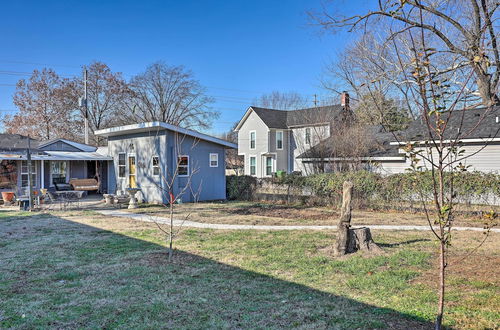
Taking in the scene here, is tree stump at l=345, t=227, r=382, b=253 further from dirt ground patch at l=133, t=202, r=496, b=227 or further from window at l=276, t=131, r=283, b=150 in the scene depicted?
window at l=276, t=131, r=283, b=150


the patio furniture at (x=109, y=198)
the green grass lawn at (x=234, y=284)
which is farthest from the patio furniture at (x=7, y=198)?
the green grass lawn at (x=234, y=284)

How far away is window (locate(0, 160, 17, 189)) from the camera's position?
682 inches

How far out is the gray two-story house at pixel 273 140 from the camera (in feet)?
98.0

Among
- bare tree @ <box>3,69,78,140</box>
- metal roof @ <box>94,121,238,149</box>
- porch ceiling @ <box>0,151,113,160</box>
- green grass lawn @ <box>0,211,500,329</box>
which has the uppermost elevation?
bare tree @ <box>3,69,78,140</box>

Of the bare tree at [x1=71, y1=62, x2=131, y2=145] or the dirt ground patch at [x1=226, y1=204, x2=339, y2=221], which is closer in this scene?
the dirt ground patch at [x1=226, y1=204, x2=339, y2=221]

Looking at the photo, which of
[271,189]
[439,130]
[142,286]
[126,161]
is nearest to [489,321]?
[439,130]

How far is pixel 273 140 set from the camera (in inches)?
1203

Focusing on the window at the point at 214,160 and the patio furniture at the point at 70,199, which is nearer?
the patio furniture at the point at 70,199

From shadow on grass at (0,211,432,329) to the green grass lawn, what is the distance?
1cm

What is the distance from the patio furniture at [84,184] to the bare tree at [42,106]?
1858 centimetres

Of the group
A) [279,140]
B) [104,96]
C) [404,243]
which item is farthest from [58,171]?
[104,96]

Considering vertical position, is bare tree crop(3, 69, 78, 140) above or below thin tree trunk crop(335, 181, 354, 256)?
above

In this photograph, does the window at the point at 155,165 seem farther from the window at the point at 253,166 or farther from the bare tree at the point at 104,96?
the bare tree at the point at 104,96

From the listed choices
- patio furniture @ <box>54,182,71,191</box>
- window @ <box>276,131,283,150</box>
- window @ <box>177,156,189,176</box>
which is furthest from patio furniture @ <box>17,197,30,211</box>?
window @ <box>276,131,283,150</box>
